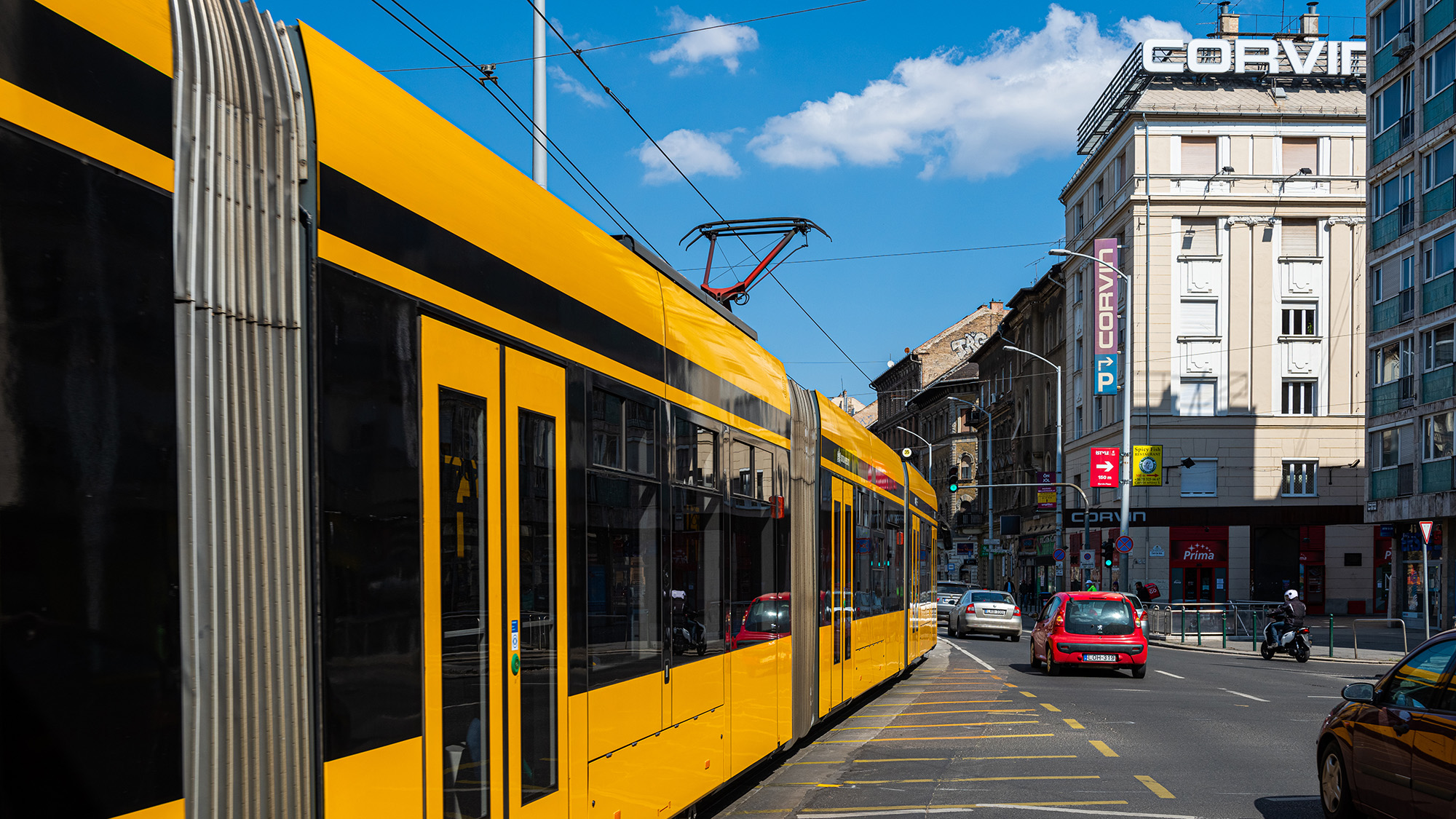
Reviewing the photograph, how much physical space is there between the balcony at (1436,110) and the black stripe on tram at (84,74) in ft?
132

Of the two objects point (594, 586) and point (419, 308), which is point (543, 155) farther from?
point (419, 308)

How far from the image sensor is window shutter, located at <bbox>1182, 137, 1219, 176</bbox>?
5309 centimetres

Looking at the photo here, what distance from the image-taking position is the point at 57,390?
2760 mm

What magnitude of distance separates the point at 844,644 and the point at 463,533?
9699 millimetres

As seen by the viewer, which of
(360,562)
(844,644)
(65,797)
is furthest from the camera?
(844,644)

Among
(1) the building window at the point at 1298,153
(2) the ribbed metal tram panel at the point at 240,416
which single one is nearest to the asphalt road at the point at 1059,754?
(2) the ribbed metal tram panel at the point at 240,416

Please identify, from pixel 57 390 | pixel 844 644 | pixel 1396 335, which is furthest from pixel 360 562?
pixel 1396 335

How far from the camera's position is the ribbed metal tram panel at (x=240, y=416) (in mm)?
3076

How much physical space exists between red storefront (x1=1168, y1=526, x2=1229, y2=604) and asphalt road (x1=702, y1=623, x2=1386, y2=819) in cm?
3124

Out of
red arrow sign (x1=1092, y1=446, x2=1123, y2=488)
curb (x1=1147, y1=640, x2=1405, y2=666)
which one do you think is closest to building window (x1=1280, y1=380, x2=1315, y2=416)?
red arrow sign (x1=1092, y1=446, x2=1123, y2=488)

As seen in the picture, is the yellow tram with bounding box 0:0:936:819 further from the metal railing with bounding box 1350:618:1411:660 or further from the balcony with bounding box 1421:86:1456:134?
the balcony with bounding box 1421:86:1456:134

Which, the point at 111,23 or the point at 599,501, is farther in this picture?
the point at 599,501

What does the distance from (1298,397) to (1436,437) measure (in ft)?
45.1

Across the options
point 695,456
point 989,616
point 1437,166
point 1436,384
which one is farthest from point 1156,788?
point 1437,166
